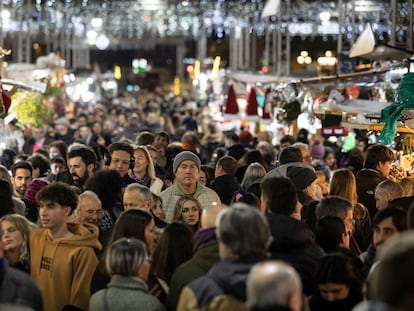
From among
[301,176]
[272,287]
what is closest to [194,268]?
[272,287]

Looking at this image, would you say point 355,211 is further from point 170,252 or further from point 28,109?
point 28,109

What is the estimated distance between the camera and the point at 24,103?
2717 cm

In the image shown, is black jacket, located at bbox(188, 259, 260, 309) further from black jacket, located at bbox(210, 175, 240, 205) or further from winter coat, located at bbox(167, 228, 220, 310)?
black jacket, located at bbox(210, 175, 240, 205)

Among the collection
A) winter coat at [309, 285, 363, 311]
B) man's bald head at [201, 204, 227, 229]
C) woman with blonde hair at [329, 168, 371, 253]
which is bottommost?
woman with blonde hair at [329, 168, 371, 253]

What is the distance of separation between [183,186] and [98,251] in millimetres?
3410

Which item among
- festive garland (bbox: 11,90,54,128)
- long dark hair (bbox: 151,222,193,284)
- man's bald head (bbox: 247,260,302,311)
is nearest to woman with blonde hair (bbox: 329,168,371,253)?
long dark hair (bbox: 151,222,193,284)

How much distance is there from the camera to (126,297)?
319 inches

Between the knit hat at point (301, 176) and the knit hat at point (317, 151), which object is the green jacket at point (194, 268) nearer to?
the knit hat at point (301, 176)

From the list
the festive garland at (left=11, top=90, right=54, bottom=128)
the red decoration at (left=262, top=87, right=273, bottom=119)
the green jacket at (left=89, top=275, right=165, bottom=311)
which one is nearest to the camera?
the green jacket at (left=89, top=275, right=165, bottom=311)

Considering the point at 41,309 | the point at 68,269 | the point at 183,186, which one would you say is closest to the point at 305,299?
the point at 41,309

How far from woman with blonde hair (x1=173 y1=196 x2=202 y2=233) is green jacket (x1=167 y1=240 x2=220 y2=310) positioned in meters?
3.04

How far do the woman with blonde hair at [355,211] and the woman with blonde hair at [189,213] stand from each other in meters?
1.41

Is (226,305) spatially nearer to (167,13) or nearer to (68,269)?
(68,269)

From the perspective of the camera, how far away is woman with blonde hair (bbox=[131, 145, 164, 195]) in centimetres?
1464
